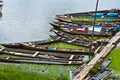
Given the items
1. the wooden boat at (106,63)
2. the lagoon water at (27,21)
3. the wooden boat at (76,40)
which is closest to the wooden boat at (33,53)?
the wooden boat at (106,63)

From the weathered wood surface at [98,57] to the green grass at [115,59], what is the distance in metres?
0.31

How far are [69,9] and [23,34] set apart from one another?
2026 centimetres

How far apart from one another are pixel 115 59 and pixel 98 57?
1096 millimetres

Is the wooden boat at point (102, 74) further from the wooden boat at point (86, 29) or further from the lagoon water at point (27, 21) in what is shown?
the lagoon water at point (27, 21)

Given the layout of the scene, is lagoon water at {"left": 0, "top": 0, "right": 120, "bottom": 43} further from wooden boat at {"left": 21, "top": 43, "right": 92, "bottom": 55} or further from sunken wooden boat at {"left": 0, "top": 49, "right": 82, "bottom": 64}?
sunken wooden boat at {"left": 0, "top": 49, "right": 82, "bottom": 64}

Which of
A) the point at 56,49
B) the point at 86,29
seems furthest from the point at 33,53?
the point at 86,29

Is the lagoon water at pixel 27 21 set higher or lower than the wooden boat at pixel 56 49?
lower

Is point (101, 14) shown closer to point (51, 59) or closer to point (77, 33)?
point (77, 33)

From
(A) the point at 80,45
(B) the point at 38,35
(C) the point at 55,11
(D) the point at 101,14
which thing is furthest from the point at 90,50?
(C) the point at 55,11

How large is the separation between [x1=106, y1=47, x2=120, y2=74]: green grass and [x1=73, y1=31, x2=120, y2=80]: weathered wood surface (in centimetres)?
31

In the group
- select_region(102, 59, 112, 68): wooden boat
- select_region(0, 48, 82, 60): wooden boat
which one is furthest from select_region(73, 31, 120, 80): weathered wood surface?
select_region(0, 48, 82, 60): wooden boat

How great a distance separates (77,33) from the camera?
31797 millimetres

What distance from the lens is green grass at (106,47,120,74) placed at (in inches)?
839

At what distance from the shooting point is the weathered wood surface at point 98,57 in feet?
64.0
